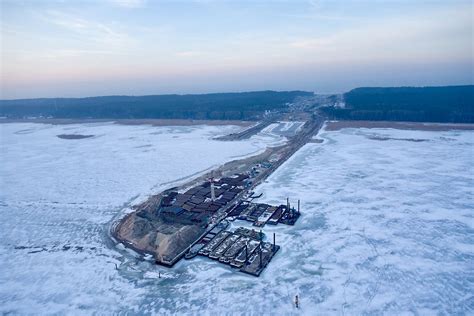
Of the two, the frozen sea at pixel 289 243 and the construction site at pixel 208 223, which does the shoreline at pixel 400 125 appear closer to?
the frozen sea at pixel 289 243

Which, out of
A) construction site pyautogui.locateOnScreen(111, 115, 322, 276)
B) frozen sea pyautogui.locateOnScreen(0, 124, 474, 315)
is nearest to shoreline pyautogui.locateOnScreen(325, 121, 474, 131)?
frozen sea pyautogui.locateOnScreen(0, 124, 474, 315)

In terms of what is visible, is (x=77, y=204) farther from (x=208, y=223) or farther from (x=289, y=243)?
(x=289, y=243)

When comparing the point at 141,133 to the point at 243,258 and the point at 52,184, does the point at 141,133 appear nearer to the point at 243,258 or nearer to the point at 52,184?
the point at 52,184

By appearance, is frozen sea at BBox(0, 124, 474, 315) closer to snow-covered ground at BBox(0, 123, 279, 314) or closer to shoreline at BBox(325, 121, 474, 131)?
snow-covered ground at BBox(0, 123, 279, 314)

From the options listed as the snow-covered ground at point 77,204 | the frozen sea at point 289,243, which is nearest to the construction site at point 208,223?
the frozen sea at point 289,243

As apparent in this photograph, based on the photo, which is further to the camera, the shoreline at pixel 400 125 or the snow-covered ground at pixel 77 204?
the shoreline at pixel 400 125

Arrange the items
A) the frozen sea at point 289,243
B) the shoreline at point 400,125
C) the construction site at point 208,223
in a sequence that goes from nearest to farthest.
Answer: the frozen sea at point 289,243 < the construction site at point 208,223 < the shoreline at point 400,125
